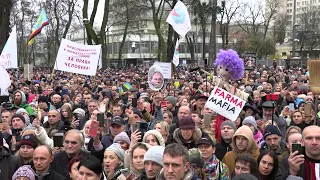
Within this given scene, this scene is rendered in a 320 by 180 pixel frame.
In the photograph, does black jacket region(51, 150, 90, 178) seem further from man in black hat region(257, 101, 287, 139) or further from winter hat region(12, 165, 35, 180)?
man in black hat region(257, 101, 287, 139)

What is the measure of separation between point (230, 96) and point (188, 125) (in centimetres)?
168

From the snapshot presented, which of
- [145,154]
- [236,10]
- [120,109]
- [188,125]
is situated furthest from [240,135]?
[236,10]

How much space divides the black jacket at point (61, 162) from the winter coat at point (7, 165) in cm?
47

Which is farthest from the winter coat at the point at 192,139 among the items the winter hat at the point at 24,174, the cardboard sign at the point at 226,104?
the winter hat at the point at 24,174

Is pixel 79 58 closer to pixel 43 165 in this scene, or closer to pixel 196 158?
pixel 43 165

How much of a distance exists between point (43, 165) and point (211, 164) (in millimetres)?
1851

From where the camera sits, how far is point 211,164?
4742 millimetres

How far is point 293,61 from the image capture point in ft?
126

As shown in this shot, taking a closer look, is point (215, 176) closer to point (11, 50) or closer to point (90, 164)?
point (90, 164)

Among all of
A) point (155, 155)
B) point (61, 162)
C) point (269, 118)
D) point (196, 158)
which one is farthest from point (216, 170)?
point (269, 118)

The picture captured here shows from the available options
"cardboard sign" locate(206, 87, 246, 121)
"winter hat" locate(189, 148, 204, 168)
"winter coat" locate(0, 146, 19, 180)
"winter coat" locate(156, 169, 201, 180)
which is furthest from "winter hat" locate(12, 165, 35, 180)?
"cardboard sign" locate(206, 87, 246, 121)

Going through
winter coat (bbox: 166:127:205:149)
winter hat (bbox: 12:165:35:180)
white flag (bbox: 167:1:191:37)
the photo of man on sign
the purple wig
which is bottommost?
winter hat (bbox: 12:165:35:180)

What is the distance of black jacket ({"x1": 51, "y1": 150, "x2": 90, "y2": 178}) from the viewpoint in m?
5.27

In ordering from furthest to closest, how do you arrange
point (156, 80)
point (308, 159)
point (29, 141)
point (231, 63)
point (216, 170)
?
point (156, 80) < point (231, 63) < point (29, 141) < point (216, 170) < point (308, 159)
